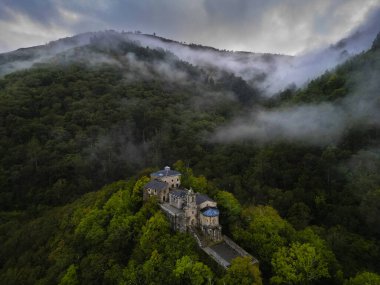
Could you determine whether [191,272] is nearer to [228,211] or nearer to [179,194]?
[228,211]

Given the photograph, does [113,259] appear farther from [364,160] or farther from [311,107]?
[311,107]

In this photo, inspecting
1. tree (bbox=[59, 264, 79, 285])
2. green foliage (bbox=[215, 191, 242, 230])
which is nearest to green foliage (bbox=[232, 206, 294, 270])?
green foliage (bbox=[215, 191, 242, 230])

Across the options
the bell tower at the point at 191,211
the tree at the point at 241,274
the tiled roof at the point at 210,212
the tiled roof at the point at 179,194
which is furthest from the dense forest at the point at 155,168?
the tiled roof at the point at 210,212

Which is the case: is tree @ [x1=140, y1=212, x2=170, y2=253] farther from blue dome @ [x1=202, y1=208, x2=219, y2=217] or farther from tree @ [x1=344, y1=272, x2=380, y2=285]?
tree @ [x1=344, y1=272, x2=380, y2=285]

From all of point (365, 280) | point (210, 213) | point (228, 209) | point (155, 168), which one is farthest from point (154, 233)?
point (155, 168)

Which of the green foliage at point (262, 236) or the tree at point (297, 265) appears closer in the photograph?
the tree at point (297, 265)

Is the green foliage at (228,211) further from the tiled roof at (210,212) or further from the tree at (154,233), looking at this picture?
the tree at (154,233)
